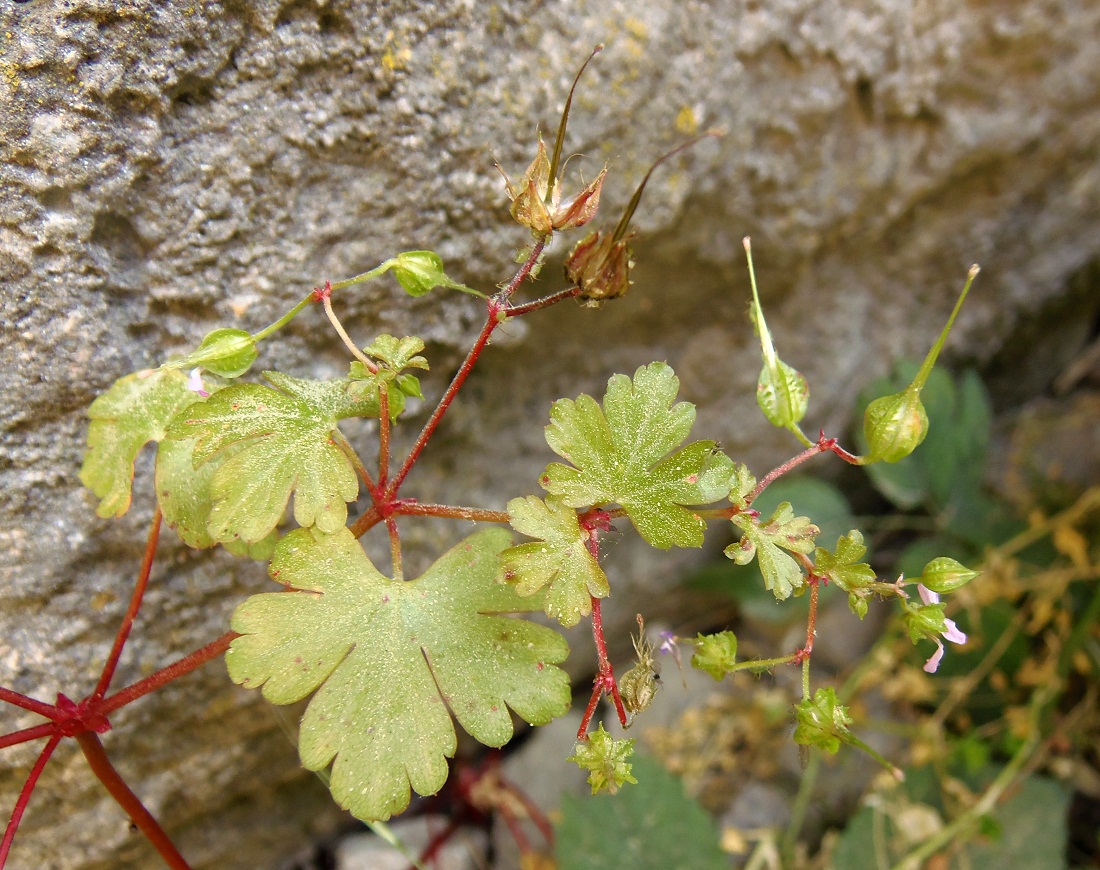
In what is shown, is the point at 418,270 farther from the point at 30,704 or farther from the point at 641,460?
the point at 30,704

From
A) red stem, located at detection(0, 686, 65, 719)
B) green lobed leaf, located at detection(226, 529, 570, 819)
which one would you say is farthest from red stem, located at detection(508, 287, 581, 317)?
red stem, located at detection(0, 686, 65, 719)

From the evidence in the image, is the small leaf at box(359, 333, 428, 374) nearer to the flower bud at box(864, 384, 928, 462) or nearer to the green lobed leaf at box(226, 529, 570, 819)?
the green lobed leaf at box(226, 529, 570, 819)

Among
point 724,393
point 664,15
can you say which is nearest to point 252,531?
point 664,15

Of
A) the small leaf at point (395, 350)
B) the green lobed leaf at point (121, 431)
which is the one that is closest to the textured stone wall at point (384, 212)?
the green lobed leaf at point (121, 431)

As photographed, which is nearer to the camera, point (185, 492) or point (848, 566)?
point (848, 566)

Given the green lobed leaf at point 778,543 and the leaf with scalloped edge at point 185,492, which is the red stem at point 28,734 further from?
the green lobed leaf at point 778,543

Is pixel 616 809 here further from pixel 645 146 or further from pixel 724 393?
pixel 645 146

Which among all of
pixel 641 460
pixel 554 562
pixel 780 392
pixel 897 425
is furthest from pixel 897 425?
pixel 554 562
